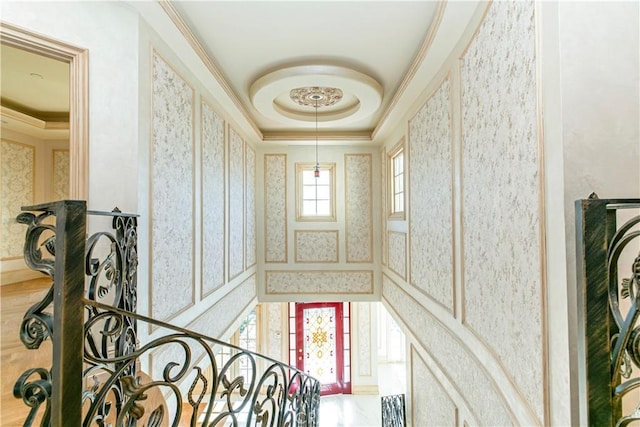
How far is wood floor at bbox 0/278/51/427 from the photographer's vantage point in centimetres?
152

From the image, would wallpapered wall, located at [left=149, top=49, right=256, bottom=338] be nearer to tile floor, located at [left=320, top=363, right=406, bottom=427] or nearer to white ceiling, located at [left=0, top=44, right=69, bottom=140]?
white ceiling, located at [left=0, top=44, right=69, bottom=140]

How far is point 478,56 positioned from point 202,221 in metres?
2.57

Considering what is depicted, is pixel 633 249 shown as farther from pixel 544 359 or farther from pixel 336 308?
pixel 336 308

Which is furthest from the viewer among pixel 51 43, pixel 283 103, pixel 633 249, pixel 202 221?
pixel 283 103

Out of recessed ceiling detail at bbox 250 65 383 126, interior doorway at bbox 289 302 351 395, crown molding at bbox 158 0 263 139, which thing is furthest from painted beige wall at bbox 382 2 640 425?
A: interior doorway at bbox 289 302 351 395

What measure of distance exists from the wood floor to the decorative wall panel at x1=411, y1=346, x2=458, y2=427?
9.34 feet

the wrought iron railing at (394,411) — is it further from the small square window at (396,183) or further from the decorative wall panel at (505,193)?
the decorative wall panel at (505,193)

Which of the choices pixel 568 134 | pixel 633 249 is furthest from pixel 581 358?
pixel 568 134

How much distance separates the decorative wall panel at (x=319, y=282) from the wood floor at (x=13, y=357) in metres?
3.06

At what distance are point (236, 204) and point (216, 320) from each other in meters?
1.54

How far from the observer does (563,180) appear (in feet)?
3.75

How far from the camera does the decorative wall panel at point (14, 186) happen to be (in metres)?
4.46

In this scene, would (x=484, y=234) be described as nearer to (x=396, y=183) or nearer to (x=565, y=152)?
A: (x=565, y=152)

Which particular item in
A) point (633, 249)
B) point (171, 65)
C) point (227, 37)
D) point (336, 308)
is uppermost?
point (227, 37)
